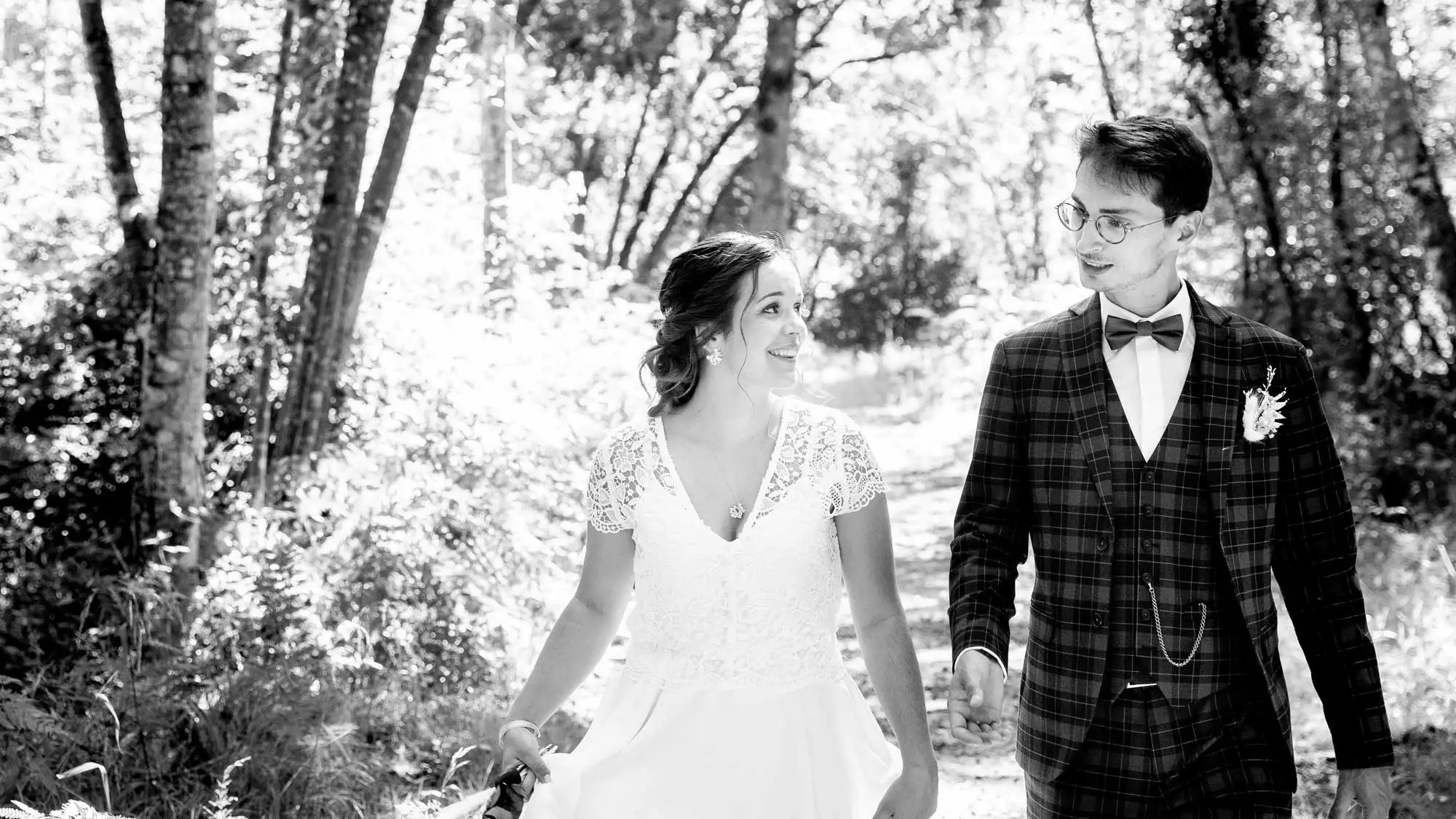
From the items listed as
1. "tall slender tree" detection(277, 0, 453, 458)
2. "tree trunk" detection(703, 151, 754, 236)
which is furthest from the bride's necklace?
"tree trunk" detection(703, 151, 754, 236)

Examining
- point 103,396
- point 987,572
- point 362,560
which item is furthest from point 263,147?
point 987,572

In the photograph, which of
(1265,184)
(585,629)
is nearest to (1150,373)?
(585,629)

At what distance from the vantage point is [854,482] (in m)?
3.63

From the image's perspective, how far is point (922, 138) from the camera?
28.3 m

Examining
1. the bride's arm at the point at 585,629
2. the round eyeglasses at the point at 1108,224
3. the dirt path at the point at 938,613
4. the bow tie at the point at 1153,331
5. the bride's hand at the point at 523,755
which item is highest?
the round eyeglasses at the point at 1108,224

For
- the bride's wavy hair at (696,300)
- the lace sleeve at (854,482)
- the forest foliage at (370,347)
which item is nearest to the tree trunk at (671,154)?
the forest foliage at (370,347)

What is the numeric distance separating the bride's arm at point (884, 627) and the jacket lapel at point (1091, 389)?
0.55 metres

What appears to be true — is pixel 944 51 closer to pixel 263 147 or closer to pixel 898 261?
pixel 898 261

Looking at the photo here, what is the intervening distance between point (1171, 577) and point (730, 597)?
43.7 inches

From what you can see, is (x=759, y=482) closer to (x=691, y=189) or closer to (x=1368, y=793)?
(x=1368, y=793)

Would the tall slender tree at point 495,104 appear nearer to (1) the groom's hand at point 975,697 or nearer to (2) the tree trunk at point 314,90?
(2) the tree trunk at point 314,90

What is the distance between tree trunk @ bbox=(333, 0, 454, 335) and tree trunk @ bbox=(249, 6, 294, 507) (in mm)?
515

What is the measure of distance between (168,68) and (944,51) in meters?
19.7

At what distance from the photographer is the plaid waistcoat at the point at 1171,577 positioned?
2.96m
